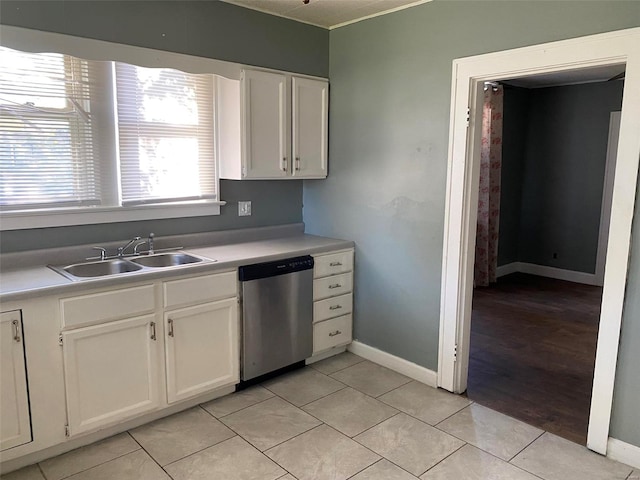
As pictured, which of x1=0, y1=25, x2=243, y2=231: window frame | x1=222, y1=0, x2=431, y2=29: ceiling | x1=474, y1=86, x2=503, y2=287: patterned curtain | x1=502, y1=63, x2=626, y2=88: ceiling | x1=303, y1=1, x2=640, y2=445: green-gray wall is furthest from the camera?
x1=474, y1=86, x2=503, y2=287: patterned curtain

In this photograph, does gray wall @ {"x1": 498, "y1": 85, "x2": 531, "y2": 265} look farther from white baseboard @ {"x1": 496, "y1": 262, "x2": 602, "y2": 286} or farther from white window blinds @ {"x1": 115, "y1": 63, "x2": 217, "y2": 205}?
white window blinds @ {"x1": 115, "y1": 63, "x2": 217, "y2": 205}

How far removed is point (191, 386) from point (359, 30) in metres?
2.65

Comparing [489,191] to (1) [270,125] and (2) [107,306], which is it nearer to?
(1) [270,125]

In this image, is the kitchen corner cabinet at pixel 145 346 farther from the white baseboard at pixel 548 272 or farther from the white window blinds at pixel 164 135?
the white baseboard at pixel 548 272

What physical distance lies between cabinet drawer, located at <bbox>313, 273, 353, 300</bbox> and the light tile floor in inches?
27.0

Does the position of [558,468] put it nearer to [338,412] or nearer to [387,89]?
[338,412]

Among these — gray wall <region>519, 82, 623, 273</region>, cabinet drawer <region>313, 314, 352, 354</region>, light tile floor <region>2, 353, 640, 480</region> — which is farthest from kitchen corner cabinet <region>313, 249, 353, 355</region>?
gray wall <region>519, 82, 623, 273</region>

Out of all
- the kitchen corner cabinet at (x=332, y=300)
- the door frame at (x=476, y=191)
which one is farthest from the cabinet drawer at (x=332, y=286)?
the door frame at (x=476, y=191)

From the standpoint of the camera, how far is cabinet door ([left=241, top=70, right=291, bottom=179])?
3.29 meters

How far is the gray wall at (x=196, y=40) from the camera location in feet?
8.69

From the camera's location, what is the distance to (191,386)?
290 centimetres

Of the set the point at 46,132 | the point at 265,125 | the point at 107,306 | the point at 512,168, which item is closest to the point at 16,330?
the point at 107,306

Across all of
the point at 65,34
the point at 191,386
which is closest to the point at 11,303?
the point at 191,386

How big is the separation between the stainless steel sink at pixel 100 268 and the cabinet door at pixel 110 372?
42cm
